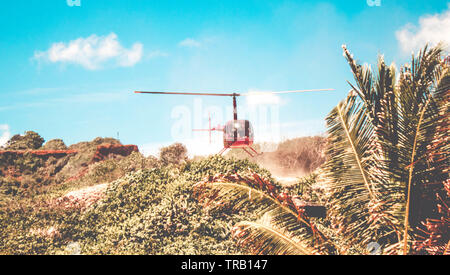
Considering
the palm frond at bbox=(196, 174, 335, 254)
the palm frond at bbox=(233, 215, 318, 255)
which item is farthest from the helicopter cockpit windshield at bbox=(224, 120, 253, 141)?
the palm frond at bbox=(233, 215, 318, 255)

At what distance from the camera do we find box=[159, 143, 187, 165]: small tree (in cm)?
2323

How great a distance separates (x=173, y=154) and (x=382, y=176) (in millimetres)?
20136

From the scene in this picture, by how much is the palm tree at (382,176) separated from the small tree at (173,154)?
18.1 metres

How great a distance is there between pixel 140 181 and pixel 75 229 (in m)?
3.38

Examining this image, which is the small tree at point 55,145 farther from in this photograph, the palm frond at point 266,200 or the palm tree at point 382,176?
the palm tree at point 382,176

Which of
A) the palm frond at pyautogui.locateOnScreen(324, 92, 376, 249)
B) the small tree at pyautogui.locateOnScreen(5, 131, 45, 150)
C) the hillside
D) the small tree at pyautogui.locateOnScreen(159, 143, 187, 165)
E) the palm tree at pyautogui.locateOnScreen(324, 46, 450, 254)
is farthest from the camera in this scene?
the small tree at pyautogui.locateOnScreen(5, 131, 45, 150)

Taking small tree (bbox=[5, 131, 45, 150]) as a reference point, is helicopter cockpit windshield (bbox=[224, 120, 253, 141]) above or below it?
below

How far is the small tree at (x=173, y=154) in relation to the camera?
76.2 feet

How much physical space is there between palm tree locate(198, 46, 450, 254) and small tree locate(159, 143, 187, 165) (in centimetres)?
1812

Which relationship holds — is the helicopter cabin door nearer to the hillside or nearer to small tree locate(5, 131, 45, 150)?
the hillside

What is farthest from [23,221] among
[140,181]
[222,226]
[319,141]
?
[319,141]

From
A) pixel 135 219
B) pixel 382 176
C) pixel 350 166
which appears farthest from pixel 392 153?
pixel 135 219

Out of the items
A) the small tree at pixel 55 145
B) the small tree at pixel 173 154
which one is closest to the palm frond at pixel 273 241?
the small tree at pixel 173 154
